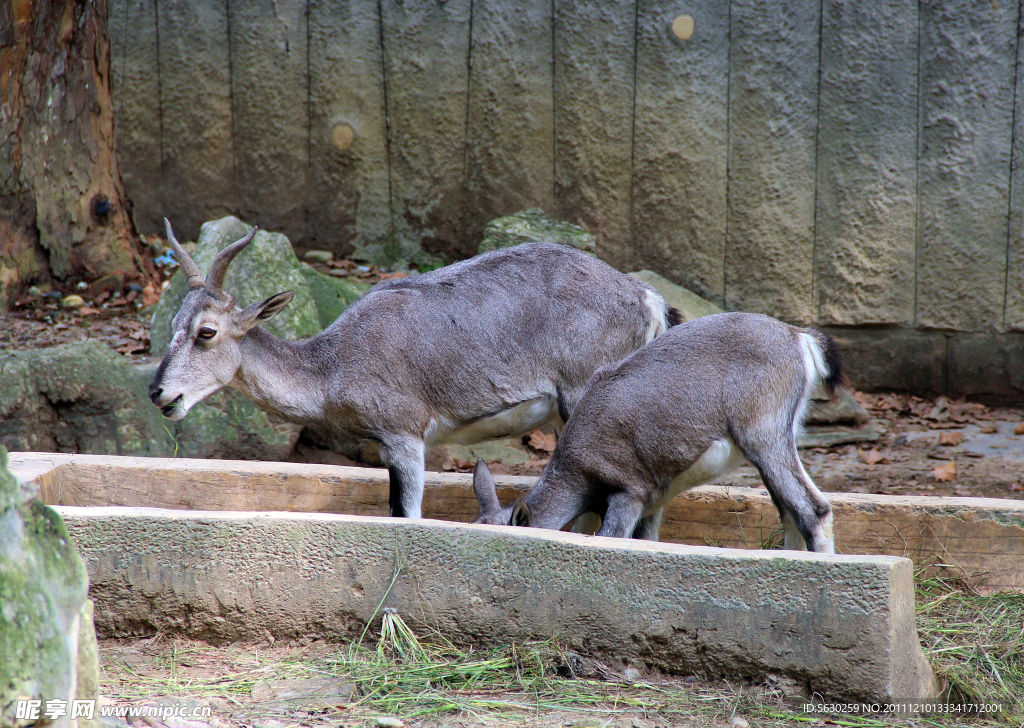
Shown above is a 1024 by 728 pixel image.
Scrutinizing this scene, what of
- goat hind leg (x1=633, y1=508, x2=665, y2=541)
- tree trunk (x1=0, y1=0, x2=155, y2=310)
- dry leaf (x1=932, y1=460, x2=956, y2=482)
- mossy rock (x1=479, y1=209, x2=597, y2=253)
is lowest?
dry leaf (x1=932, y1=460, x2=956, y2=482)

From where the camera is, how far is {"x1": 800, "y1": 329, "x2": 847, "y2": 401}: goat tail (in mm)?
4426

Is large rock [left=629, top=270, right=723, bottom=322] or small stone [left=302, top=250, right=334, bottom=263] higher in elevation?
small stone [left=302, top=250, right=334, bottom=263]

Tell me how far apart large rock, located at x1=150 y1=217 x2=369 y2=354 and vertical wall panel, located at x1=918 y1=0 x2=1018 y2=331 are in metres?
4.61

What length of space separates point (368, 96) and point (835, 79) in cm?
380

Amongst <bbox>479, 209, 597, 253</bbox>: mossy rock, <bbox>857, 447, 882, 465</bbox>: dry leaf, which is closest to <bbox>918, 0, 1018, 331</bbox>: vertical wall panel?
<bbox>857, 447, 882, 465</bbox>: dry leaf

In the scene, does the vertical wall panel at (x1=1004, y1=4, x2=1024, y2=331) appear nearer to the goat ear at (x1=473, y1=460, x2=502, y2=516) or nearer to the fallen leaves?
the fallen leaves

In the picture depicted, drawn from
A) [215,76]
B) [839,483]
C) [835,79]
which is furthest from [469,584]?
[215,76]

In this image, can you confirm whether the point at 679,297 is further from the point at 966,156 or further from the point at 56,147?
the point at 56,147

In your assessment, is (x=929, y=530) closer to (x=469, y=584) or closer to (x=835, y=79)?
(x=469, y=584)

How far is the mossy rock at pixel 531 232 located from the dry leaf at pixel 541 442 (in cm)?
148

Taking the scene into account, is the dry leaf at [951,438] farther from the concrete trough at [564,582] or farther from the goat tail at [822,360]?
the goat tail at [822,360]

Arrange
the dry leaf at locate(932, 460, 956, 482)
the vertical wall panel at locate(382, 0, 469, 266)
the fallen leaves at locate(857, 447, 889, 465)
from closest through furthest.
A: the dry leaf at locate(932, 460, 956, 482), the fallen leaves at locate(857, 447, 889, 465), the vertical wall panel at locate(382, 0, 469, 266)

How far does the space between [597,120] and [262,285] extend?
10.2 feet

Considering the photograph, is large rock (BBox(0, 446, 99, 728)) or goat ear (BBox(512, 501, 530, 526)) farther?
goat ear (BBox(512, 501, 530, 526))
